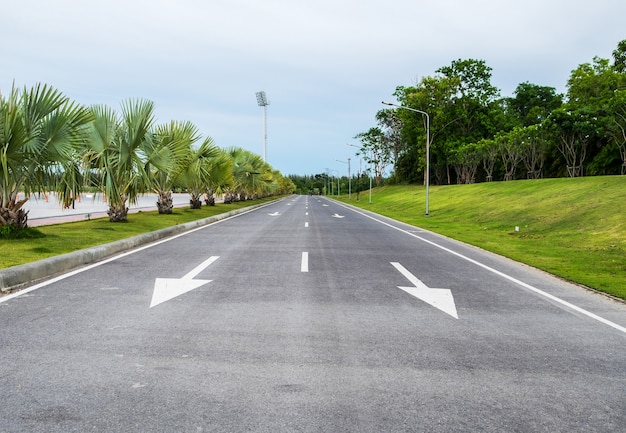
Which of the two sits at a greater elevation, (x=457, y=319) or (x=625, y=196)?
(x=625, y=196)

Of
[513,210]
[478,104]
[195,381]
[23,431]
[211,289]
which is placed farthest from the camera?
[478,104]

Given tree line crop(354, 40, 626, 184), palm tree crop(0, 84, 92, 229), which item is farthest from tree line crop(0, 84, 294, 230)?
tree line crop(354, 40, 626, 184)

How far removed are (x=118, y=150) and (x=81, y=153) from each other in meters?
1.21

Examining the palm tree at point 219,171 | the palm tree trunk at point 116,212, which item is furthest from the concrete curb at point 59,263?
the palm tree at point 219,171

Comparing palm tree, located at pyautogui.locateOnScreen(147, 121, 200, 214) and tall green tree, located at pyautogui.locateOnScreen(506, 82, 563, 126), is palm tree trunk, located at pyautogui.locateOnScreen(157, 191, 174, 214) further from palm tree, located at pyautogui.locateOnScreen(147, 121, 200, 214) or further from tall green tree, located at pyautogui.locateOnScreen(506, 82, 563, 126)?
tall green tree, located at pyautogui.locateOnScreen(506, 82, 563, 126)

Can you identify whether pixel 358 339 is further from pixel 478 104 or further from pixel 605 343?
pixel 478 104

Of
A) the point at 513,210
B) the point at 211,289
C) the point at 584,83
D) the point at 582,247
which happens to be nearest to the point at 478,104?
the point at 584,83

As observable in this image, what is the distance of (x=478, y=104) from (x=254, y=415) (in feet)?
239

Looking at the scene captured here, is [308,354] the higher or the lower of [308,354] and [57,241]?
the lower

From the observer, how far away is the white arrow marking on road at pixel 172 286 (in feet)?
22.0

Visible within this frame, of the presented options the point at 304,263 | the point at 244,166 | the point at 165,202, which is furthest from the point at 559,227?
the point at 244,166

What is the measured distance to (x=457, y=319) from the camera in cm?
582

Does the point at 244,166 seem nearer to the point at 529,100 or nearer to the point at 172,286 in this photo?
the point at 172,286

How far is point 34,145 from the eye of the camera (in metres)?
11.4
